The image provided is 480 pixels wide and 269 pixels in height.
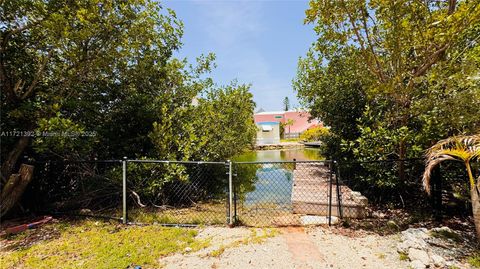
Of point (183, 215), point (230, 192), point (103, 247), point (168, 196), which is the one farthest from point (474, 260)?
point (168, 196)

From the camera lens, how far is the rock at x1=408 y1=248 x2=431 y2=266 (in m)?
2.37

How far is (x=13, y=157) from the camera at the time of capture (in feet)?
13.5

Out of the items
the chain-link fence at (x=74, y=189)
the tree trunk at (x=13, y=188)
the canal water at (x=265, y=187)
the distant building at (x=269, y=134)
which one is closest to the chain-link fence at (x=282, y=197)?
the canal water at (x=265, y=187)

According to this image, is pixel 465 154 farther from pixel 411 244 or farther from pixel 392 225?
pixel 392 225

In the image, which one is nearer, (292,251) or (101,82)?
(292,251)

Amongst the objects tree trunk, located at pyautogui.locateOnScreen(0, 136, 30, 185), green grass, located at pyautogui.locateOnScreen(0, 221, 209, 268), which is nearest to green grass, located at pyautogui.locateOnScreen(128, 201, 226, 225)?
green grass, located at pyautogui.locateOnScreen(0, 221, 209, 268)

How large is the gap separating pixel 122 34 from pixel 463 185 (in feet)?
22.7

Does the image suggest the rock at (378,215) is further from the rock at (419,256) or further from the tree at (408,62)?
the rock at (419,256)

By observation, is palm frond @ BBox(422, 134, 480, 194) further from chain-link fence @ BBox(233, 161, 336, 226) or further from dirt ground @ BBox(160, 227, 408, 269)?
chain-link fence @ BBox(233, 161, 336, 226)

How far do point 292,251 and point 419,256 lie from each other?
4.53ft

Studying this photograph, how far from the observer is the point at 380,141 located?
173 inches

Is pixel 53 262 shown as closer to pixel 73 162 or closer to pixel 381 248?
pixel 73 162

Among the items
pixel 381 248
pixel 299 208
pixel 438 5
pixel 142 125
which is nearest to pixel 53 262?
pixel 142 125

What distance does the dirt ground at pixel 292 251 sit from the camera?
2584mm
